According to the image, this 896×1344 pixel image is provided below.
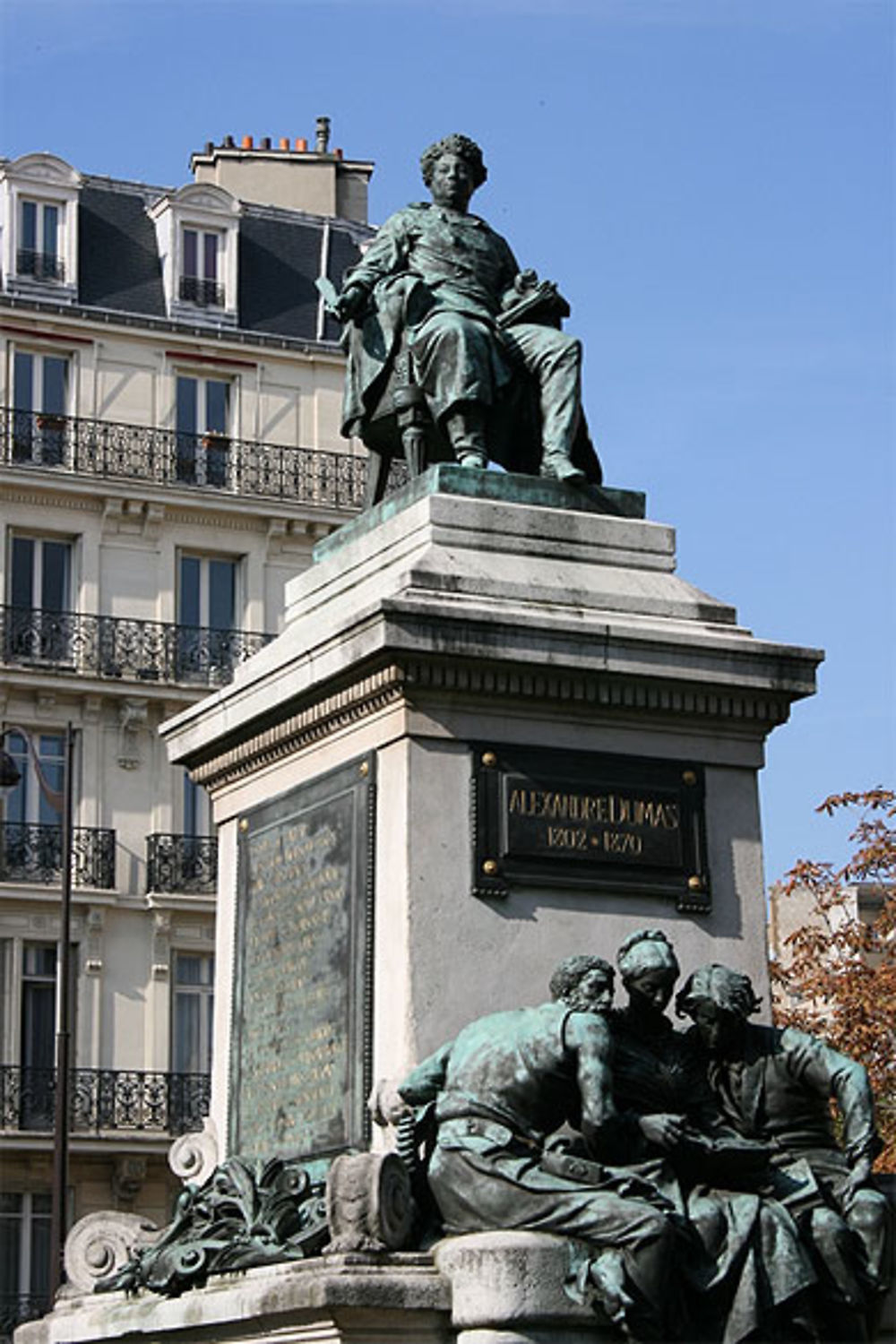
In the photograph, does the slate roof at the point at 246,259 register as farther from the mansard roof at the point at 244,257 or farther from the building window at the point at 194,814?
the building window at the point at 194,814

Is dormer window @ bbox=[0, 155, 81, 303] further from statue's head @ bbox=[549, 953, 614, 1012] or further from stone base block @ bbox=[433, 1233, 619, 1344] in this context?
stone base block @ bbox=[433, 1233, 619, 1344]

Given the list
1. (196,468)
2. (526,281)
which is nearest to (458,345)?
(526,281)

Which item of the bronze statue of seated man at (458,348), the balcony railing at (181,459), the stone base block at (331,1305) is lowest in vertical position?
the stone base block at (331,1305)

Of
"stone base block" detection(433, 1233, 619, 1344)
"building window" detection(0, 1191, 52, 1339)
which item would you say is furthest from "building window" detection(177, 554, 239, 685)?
"stone base block" detection(433, 1233, 619, 1344)

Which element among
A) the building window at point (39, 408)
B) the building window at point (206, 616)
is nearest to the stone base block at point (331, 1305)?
the building window at point (206, 616)

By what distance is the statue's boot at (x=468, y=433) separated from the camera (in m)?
12.3

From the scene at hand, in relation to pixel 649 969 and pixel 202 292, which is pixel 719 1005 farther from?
pixel 202 292

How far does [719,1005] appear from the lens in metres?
10.6

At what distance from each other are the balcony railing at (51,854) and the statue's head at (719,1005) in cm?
Result: 2656

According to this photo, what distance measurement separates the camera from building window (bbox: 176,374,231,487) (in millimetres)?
39344

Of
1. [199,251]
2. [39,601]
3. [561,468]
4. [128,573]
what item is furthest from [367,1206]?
[199,251]

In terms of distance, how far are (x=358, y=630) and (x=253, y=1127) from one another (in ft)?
7.32

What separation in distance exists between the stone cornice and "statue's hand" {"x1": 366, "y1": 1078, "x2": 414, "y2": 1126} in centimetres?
147

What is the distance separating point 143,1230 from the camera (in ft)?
40.7
